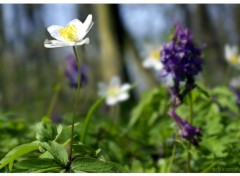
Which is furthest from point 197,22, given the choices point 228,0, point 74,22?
point 74,22

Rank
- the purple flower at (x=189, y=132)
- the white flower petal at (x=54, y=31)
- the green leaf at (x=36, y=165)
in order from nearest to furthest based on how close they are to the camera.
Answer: the green leaf at (x=36, y=165)
the white flower petal at (x=54, y=31)
the purple flower at (x=189, y=132)

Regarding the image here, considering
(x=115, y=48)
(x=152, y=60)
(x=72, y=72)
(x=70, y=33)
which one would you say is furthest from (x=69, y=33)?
(x=115, y=48)

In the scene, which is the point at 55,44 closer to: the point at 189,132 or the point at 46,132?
the point at 46,132

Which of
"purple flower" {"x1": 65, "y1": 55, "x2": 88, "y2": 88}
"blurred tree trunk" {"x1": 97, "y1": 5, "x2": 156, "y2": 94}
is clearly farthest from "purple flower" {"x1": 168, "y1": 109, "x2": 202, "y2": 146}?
"blurred tree trunk" {"x1": 97, "y1": 5, "x2": 156, "y2": 94}

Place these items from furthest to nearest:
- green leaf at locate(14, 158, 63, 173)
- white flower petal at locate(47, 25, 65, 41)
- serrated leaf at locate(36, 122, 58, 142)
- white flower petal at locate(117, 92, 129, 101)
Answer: white flower petal at locate(117, 92, 129, 101) < white flower petal at locate(47, 25, 65, 41) < serrated leaf at locate(36, 122, 58, 142) < green leaf at locate(14, 158, 63, 173)

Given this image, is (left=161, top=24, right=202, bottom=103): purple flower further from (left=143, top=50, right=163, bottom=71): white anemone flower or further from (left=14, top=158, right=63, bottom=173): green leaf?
(left=143, top=50, right=163, bottom=71): white anemone flower

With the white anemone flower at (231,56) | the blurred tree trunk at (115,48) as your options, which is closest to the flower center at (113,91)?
the white anemone flower at (231,56)

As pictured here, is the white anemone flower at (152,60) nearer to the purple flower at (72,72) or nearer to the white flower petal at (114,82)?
the white flower petal at (114,82)
